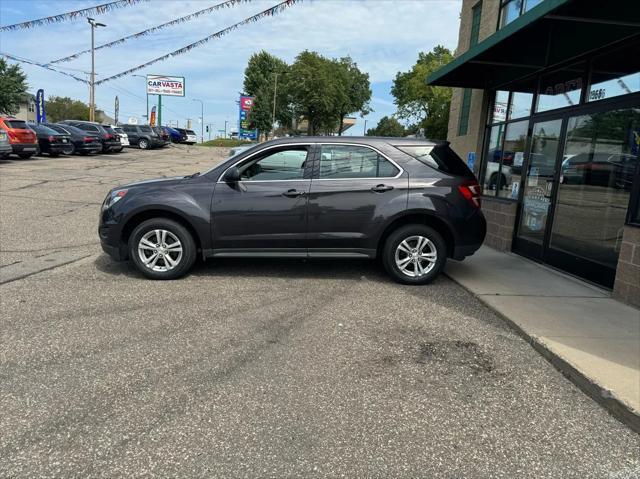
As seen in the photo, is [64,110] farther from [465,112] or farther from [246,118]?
[465,112]

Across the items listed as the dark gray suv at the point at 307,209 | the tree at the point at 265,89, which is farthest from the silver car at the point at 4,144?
the tree at the point at 265,89

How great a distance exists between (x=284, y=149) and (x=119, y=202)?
81.4 inches

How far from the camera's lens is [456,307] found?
5246 millimetres

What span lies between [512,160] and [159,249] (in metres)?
6.09

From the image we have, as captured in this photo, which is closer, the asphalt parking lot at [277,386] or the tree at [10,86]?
the asphalt parking lot at [277,386]

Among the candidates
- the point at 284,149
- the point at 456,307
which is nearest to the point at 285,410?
the point at 456,307

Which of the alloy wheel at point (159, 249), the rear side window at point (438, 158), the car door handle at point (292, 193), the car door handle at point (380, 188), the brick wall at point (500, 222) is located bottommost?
the alloy wheel at point (159, 249)

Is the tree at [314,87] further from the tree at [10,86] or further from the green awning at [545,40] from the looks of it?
the green awning at [545,40]

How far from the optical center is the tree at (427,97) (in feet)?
163

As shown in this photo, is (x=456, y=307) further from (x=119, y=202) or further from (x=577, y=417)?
(x=119, y=202)

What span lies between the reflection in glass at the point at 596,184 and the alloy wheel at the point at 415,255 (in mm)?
2223

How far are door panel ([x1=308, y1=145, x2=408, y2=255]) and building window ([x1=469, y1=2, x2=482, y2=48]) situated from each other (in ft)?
23.3

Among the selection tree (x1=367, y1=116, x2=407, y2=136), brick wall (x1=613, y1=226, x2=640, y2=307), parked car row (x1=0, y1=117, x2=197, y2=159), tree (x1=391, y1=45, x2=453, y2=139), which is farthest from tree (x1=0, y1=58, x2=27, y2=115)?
tree (x1=367, y1=116, x2=407, y2=136)

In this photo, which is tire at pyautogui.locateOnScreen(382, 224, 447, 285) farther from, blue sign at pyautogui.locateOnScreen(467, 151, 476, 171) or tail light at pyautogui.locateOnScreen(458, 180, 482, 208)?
blue sign at pyautogui.locateOnScreen(467, 151, 476, 171)
